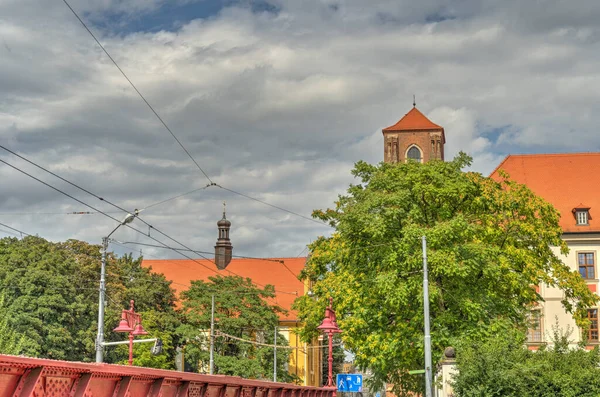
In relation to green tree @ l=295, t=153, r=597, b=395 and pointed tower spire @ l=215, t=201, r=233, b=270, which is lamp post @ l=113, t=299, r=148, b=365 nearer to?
green tree @ l=295, t=153, r=597, b=395

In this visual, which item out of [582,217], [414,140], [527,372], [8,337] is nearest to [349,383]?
[527,372]

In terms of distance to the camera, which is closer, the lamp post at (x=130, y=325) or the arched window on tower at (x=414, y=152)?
the lamp post at (x=130, y=325)

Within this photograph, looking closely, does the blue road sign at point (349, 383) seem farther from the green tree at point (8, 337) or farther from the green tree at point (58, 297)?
the green tree at point (58, 297)

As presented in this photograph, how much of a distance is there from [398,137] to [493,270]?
6109 cm

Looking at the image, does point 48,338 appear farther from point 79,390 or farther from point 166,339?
point 79,390

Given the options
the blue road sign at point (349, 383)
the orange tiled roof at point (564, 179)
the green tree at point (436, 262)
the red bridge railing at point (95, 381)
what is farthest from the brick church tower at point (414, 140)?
the red bridge railing at point (95, 381)

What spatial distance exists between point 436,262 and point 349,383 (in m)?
5.61

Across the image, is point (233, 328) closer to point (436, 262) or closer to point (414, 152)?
point (436, 262)

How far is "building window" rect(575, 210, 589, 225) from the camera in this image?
5641cm

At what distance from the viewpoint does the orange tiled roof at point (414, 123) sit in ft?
302

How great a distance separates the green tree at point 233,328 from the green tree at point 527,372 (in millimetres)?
38047

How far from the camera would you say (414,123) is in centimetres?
9325

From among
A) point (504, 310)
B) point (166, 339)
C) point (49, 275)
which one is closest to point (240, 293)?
point (166, 339)

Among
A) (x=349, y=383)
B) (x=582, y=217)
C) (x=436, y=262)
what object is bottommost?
(x=349, y=383)
